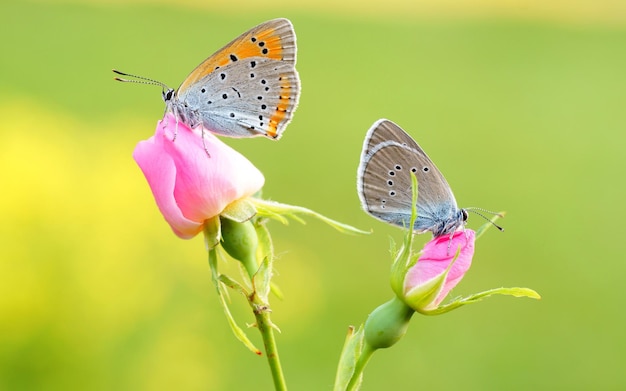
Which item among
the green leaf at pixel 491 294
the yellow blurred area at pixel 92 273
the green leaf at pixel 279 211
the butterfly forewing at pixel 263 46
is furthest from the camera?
the yellow blurred area at pixel 92 273

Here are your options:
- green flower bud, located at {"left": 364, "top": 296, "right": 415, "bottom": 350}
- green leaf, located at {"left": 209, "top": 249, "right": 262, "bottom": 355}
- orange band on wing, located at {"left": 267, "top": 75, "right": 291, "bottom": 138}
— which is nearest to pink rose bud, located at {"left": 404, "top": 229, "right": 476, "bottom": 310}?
green flower bud, located at {"left": 364, "top": 296, "right": 415, "bottom": 350}

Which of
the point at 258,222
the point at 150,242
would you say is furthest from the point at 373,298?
the point at 258,222

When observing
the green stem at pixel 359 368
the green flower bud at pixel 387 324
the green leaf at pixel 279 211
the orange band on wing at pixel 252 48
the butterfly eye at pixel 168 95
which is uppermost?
the orange band on wing at pixel 252 48

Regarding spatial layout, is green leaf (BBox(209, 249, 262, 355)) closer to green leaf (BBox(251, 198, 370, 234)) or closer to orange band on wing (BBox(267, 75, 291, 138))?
green leaf (BBox(251, 198, 370, 234))

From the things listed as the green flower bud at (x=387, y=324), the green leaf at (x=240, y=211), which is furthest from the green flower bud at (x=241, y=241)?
the green flower bud at (x=387, y=324)

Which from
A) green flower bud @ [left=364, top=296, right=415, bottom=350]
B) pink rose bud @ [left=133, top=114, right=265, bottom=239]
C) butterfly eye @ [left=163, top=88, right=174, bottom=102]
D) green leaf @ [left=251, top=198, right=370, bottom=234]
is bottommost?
green flower bud @ [left=364, top=296, right=415, bottom=350]

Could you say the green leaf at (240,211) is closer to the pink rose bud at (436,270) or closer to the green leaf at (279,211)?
the green leaf at (279,211)

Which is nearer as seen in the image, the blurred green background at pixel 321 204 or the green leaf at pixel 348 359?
the green leaf at pixel 348 359
